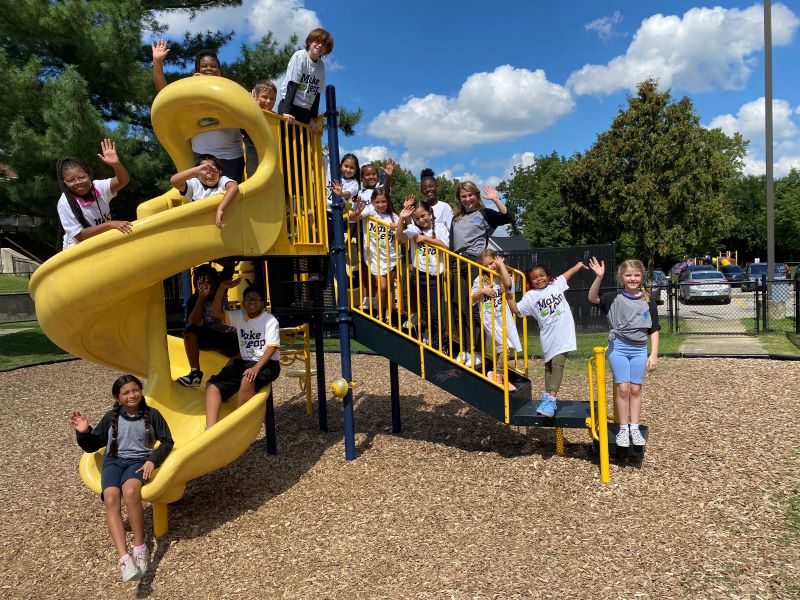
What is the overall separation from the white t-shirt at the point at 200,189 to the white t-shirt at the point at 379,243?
1.40 meters

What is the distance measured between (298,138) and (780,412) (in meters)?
5.97

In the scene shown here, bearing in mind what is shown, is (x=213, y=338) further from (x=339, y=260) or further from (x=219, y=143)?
(x=219, y=143)

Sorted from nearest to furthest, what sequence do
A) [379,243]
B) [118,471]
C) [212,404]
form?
[118,471] → [212,404] → [379,243]

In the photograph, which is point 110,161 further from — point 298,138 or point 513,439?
point 513,439

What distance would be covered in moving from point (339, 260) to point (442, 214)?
119 cm

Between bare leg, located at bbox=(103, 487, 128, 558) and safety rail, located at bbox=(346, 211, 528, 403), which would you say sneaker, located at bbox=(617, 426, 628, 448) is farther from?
bare leg, located at bbox=(103, 487, 128, 558)

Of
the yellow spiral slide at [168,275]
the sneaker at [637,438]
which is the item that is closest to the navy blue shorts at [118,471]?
the yellow spiral slide at [168,275]

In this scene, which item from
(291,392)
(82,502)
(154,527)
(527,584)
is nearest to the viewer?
(527,584)

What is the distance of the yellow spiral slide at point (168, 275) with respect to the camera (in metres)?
3.81

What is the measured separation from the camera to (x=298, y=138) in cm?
516

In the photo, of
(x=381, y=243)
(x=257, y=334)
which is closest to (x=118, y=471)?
(x=257, y=334)

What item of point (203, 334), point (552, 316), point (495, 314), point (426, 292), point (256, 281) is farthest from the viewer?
point (256, 281)

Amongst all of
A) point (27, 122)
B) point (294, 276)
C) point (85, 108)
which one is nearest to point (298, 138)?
point (294, 276)

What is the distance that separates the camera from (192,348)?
5.17 metres
